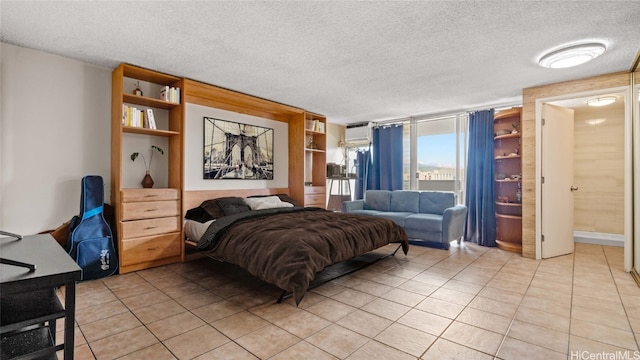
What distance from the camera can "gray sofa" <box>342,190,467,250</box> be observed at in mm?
4473

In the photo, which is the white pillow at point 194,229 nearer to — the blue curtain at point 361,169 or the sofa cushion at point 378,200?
the sofa cushion at point 378,200

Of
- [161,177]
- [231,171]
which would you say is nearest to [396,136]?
[231,171]

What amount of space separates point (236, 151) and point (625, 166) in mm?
5088

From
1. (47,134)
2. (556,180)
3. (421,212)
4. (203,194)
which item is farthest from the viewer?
(421,212)

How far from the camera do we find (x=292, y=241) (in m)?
2.58

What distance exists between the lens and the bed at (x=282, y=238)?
8.02 feet

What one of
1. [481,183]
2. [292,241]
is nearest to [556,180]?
[481,183]

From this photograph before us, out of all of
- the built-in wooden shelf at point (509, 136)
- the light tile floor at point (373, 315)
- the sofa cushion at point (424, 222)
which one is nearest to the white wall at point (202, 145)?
the light tile floor at point (373, 315)

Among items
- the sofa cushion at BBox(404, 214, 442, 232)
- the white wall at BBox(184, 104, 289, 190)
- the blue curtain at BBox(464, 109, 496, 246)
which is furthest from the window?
the white wall at BBox(184, 104, 289, 190)

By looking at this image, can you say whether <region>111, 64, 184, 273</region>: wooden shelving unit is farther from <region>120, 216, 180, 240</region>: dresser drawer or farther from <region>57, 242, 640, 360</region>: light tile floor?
<region>57, 242, 640, 360</region>: light tile floor

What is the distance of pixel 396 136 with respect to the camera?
20.4 feet

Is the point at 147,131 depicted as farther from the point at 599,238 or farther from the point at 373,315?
the point at 599,238

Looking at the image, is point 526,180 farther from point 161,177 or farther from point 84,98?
point 84,98

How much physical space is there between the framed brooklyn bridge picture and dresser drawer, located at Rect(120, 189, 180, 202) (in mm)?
739
